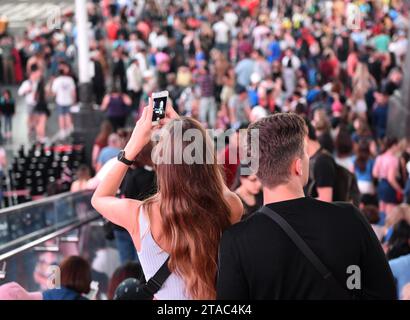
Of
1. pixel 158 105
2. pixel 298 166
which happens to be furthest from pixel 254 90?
pixel 298 166

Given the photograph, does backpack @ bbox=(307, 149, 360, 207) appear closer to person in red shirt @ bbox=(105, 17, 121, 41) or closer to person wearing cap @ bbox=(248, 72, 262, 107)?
person wearing cap @ bbox=(248, 72, 262, 107)

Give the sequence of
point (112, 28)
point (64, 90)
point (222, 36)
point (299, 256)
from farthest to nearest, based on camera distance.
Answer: point (112, 28) < point (222, 36) < point (64, 90) < point (299, 256)

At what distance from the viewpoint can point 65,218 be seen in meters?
9.38

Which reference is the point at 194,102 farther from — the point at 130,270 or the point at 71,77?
the point at 130,270

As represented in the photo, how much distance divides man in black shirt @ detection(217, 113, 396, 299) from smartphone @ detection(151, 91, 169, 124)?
68 cm

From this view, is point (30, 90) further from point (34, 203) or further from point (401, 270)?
point (401, 270)

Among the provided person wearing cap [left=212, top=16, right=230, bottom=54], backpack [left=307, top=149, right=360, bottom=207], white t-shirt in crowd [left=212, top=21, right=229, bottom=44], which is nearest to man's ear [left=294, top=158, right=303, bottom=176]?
backpack [left=307, top=149, right=360, bottom=207]

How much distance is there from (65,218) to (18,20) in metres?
16.7

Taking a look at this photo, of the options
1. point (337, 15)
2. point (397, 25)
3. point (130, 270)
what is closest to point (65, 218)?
point (130, 270)

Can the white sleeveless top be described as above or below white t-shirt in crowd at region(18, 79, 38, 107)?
below

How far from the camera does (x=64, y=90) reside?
16375mm

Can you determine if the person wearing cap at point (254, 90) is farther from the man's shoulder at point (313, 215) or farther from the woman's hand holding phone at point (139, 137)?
the man's shoulder at point (313, 215)

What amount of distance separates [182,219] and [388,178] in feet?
21.4

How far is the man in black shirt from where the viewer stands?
271cm
